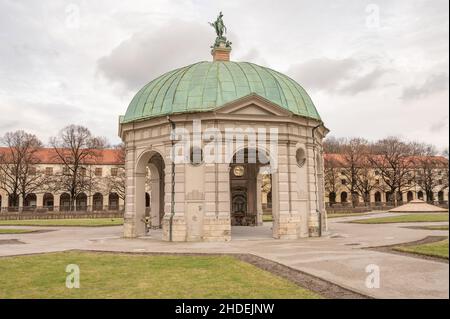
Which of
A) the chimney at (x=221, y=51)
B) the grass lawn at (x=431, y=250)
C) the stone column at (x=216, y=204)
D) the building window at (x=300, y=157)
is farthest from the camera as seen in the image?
the chimney at (x=221, y=51)

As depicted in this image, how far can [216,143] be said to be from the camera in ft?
81.9

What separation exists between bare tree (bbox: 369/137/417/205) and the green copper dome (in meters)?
58.8

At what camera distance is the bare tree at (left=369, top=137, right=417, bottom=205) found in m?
81.5

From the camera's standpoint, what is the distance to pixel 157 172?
33875mm

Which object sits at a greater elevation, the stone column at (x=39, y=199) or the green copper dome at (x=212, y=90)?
the green copper dome at (x=212, y=90)

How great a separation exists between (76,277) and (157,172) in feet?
68.2

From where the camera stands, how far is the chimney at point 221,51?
31.8 m

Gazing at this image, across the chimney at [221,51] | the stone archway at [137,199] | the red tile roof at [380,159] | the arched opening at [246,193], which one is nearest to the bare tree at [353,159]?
the red tile roof at [380,159]

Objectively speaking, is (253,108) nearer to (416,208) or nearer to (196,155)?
(196,155)

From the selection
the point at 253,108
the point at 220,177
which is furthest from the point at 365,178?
the point at 220,177

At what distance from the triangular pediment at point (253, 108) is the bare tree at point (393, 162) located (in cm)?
6158

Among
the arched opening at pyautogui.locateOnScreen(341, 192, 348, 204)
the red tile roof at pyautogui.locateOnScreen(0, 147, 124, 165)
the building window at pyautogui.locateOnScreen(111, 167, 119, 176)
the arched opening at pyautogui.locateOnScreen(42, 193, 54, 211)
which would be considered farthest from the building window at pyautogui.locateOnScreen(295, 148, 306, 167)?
the arched opening at pyautogui.locateOnScreen(341, 192, 348, 204)

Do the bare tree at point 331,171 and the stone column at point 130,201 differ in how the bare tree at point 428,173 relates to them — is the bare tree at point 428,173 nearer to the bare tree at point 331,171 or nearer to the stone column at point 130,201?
the bare tree at point 331,171

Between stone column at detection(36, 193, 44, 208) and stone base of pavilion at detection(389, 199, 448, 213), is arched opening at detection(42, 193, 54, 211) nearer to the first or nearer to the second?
stone column at detection(36, 193, 44, 208)
